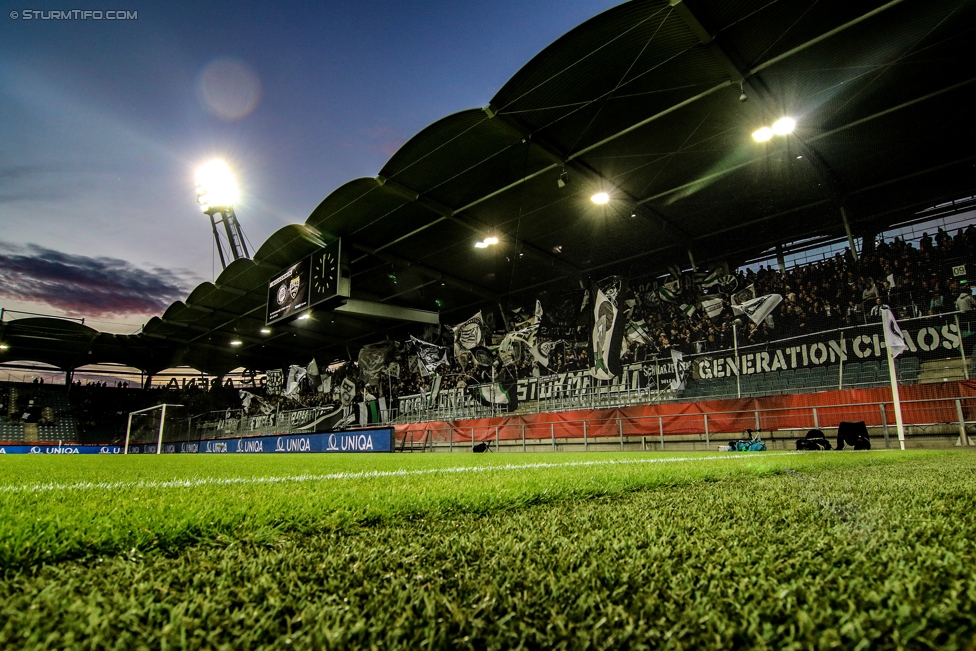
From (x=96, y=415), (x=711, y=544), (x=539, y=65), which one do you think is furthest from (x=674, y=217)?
(x=96, y=415)

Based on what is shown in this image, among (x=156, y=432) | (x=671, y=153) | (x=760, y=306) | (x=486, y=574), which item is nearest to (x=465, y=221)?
(x=671, y=153)

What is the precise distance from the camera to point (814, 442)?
1002 cm

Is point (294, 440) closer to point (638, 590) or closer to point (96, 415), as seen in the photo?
point (638, 590)

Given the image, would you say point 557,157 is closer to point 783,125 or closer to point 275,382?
point 783,125

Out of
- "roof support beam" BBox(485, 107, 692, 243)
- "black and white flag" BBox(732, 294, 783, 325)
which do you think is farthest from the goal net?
"black and white flag" BBox(732, 294, 783, 325)

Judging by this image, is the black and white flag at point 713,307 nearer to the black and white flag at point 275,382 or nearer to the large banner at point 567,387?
the large banner at point 567,387

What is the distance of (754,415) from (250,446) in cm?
2102

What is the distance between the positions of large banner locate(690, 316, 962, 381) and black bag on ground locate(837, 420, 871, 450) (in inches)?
141

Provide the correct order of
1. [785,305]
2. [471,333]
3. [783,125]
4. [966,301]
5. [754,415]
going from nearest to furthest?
[783,125] < [966,301] < [754,415] < [785,305] < [471,333]

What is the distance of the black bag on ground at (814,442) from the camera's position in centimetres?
1003

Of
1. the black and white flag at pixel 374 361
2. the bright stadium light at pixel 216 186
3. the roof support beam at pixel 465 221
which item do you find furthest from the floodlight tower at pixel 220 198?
the roof support beam at pixel 465 221

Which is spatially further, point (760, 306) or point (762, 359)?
point (760, 306)

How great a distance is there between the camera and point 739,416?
1273 centimetres

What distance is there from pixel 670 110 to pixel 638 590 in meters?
11.7
